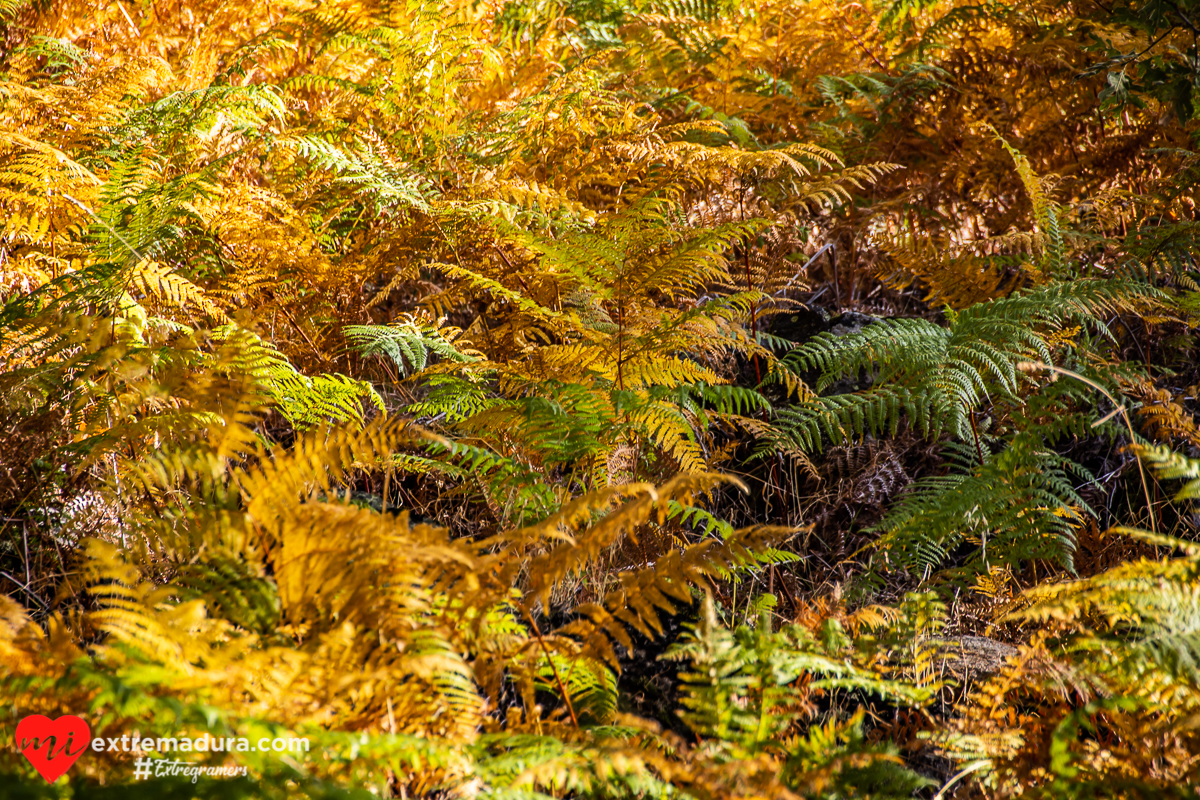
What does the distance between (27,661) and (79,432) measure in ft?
4.09

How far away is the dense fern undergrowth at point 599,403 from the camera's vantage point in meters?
1.47

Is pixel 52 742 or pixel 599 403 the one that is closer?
pixel 52 742

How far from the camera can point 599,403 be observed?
2275 mm

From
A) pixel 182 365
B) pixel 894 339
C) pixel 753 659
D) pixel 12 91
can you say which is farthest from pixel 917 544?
pixel 12 91

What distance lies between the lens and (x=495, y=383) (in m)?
3.34

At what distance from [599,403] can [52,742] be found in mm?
1426

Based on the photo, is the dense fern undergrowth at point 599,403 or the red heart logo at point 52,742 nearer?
the red heart logo at point 52,742

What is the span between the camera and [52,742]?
1.36 meters

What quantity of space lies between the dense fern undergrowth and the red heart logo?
0.03m

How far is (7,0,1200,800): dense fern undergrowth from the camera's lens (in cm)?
147

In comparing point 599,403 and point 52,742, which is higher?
point 599,403

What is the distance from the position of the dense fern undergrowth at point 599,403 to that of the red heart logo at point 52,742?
3 centimetres

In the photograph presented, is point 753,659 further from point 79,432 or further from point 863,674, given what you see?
point 79,432

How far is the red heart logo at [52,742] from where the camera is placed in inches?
52.5
